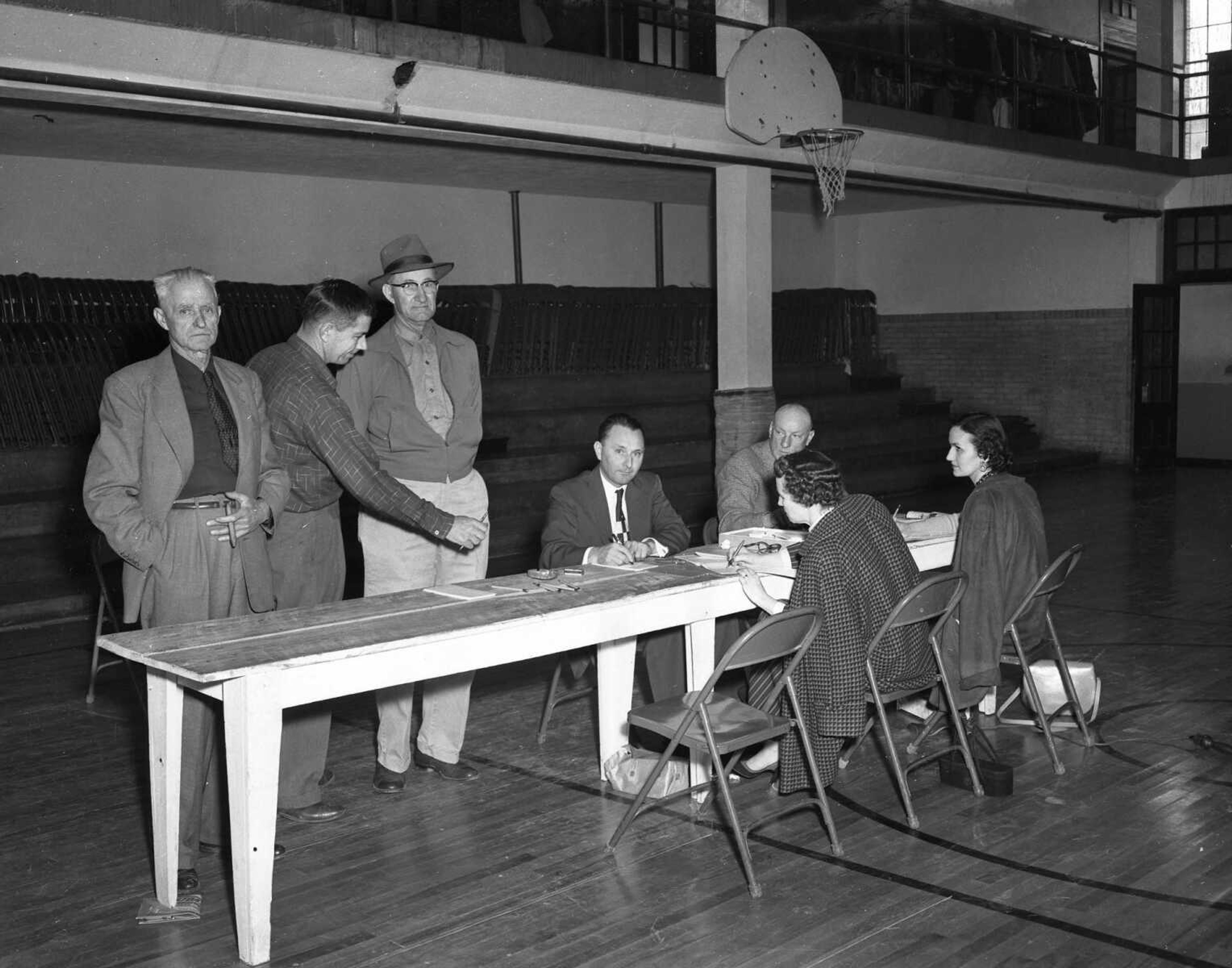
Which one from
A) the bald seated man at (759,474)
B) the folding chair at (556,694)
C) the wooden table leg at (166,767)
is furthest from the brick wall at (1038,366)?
the wooden table leg at (166,767)

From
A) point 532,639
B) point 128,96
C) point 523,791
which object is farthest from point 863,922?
point 128,96

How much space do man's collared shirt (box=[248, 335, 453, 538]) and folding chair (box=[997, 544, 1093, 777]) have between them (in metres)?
2.04

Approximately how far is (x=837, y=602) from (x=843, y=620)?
0.19 feet

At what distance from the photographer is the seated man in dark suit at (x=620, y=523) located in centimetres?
483

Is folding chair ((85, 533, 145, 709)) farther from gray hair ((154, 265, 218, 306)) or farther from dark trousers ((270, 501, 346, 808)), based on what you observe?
gray hair ((154, 265, 218, 306))

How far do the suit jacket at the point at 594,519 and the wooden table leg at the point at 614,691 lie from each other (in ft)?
1.21

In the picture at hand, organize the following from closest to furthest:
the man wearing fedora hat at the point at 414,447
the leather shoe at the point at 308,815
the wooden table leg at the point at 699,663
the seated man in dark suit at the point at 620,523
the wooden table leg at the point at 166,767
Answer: the wooden table leg at the point at 166,767 → the leather shoe at the point at 308,815 → the wooden table leg at the point at 699,663 → the man wearing fedora hat at the point at 414,447 → the seated man in dark suit at the point at 620,523

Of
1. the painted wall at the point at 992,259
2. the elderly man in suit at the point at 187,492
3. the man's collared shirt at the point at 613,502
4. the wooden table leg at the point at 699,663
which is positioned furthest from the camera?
the painted wall at the point at 992,259

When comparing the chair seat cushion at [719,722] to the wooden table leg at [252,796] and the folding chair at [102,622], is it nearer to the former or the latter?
the wooden table leg at [252,796]

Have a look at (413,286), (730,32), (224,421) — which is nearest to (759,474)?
(413,286)

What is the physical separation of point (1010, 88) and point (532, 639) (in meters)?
12.3

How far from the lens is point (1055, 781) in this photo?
4566mm

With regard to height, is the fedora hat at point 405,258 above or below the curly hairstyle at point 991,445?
above

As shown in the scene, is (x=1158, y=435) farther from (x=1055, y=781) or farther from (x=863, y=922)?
(x=863, y=922)
